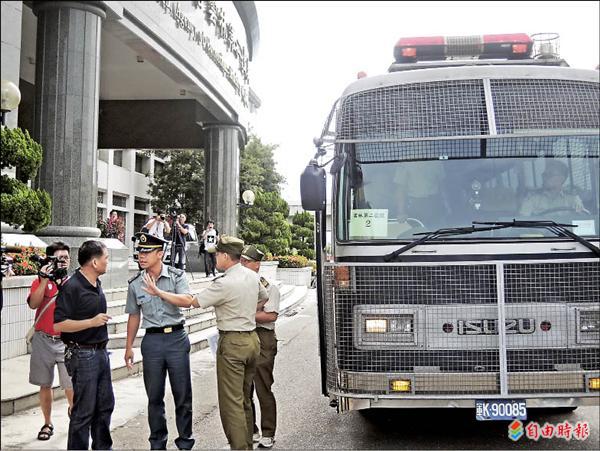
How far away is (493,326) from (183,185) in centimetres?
3282

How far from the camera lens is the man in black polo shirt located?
4.43 metres

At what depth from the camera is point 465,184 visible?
5.00 m

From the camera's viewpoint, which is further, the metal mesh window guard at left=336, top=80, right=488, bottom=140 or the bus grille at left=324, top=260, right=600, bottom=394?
the metal mesh window guard at left=336, top=80, right=488, bottom=140

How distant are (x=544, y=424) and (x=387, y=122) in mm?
3270

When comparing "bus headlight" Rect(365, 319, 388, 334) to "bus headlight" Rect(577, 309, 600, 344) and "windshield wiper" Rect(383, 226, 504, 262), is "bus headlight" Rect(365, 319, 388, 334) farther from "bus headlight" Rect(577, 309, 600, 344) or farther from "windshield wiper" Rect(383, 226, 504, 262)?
"bus headlight" Rect(577, 309, 600, 344)

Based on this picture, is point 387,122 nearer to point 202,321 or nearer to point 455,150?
point 455,150

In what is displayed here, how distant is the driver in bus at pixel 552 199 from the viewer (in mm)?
4898

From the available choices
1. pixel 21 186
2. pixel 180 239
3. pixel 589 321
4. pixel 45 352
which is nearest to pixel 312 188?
pixel 589 321

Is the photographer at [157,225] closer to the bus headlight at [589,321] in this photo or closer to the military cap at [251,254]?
the military cap at [251,254]

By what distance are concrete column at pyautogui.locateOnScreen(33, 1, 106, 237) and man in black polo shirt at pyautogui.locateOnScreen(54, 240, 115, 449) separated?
6.24 metres

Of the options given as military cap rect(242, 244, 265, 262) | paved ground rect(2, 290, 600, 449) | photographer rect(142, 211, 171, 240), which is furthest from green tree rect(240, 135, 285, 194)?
military cap rect(242, 244, 265, 262)

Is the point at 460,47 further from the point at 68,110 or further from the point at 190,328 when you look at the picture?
the point at 190,328

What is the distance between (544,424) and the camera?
19.2 ft

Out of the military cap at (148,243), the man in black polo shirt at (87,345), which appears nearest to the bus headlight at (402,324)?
the military cap at (148,243)
